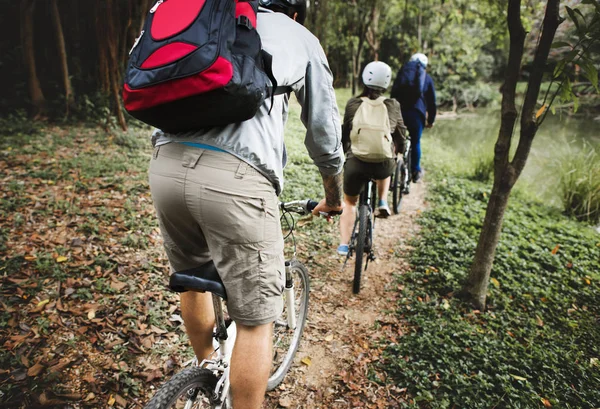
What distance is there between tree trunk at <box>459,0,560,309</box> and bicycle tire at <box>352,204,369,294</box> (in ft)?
3.35

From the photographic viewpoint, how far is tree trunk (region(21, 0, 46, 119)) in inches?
230

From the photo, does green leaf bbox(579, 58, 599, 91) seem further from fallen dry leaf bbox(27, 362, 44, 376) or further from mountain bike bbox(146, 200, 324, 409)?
fallen dry leaf bbox(27, 362, 44, 376)

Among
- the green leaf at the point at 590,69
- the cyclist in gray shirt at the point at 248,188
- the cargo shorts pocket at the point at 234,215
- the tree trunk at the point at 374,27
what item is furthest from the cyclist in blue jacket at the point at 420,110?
the tree trunk at the point at 374,27

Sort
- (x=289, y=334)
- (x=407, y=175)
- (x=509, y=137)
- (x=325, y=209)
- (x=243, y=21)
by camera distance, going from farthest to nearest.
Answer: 1. (x=407, y=175)
2. (x=509, y=137)
3. (x=289, y=334)
4. (x=325, y=209)
5. (x=243, y=21)

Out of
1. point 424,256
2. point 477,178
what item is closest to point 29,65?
point 424,256

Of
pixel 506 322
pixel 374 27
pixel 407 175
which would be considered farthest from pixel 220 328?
pixel 374 27

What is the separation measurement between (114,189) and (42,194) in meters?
0.71

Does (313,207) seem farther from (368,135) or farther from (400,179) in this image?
(400,179)

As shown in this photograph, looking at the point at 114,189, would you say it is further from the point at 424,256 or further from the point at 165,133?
the point at 424,256

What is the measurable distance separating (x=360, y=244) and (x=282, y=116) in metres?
2.13

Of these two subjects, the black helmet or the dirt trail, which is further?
the dirt trail

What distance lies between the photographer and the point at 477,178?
7.14 meters

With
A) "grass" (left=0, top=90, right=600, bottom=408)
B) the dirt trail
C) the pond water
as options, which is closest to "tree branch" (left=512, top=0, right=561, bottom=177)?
"grass" (left=0, top=90, right=600, bottom=408)

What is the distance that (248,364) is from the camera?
147 cm
